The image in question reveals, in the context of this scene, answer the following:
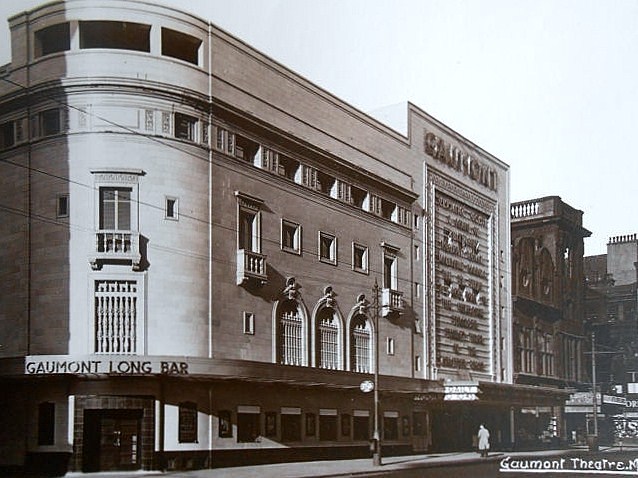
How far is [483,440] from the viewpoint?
1426 cm

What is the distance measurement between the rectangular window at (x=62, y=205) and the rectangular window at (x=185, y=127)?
2052mm

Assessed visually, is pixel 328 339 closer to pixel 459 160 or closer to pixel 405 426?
pixel 405 426

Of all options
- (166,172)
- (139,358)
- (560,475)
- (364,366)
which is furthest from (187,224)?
(560,475)

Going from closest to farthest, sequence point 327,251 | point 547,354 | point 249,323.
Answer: point 249,323 → point 327,251 → point 547,354

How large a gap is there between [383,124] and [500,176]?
203cm

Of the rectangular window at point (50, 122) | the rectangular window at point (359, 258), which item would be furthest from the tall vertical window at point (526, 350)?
the rectangular window at point (50, 122)

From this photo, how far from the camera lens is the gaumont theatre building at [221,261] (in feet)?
34.8

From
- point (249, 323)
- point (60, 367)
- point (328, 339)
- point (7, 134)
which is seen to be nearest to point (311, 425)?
point (328, 339)

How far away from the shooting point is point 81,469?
11094 millimetres

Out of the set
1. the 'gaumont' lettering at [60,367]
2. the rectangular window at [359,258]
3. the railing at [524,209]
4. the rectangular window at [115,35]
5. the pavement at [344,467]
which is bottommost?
the pavement at [344,467]

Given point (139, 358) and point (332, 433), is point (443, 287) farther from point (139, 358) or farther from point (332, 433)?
point (139, 358)

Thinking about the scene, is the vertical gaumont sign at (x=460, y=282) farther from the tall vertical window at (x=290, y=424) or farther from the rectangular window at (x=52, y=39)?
the rectangular window at (x=52, y=39)

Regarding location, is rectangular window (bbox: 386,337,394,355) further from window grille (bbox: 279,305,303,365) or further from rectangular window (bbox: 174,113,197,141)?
rectangular window (bbox: 174,113,197,141)

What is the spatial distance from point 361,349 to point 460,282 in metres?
2.13
